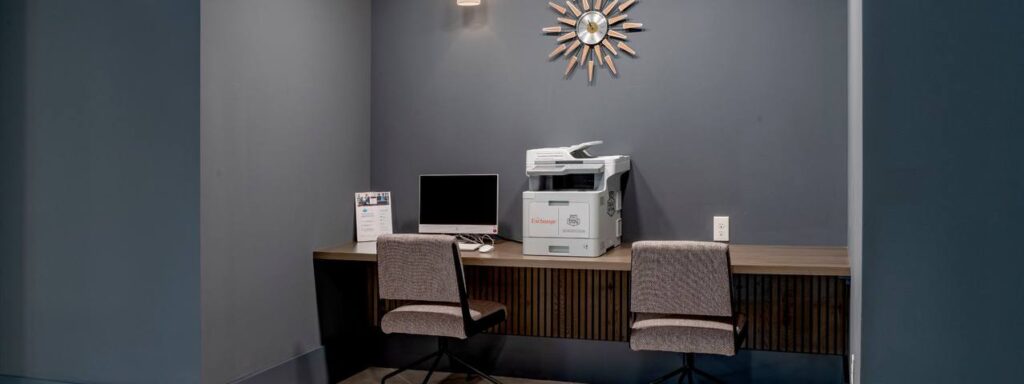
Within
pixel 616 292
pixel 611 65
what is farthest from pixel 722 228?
pixel 611 65

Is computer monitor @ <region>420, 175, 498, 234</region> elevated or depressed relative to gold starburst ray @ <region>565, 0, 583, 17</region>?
depressed

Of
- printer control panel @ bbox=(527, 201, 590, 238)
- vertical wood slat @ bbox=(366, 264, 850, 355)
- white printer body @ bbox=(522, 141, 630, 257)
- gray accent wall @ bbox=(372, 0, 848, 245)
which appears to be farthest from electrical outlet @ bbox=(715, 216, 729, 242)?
printer control panel @ bbox=(527, 201, 590, 238)

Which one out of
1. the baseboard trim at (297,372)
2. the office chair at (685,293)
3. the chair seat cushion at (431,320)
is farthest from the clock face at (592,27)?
the baseboard trim at (297,372)

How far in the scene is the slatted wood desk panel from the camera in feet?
12.0

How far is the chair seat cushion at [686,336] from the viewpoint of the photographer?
3.36 metres

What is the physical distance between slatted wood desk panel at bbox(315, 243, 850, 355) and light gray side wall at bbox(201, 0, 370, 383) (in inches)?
12.1

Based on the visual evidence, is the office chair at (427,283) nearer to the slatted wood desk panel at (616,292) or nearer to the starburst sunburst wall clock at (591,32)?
the slatted wood desk panel at (616,292)
